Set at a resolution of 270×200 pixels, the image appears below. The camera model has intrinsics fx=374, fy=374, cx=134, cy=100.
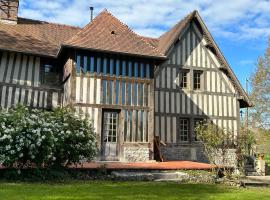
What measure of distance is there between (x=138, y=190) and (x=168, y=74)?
9.99m

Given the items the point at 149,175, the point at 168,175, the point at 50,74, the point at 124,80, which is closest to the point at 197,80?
the point at 124,80

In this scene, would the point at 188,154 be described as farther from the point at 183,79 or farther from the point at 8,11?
the point at 8,11

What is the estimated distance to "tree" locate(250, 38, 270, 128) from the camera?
92.2 ft

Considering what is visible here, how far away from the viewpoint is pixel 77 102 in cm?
1460

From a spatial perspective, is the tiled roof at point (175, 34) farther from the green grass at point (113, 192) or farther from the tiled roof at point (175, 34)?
the green grass at point (113, 192)

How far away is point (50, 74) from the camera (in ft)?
55.7

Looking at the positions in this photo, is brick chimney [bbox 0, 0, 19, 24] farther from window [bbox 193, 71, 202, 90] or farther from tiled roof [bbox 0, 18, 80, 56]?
window [bbox 193, 71, 202, 90]

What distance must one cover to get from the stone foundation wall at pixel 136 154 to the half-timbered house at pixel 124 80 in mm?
40

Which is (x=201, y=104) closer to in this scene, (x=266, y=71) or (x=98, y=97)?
(x=98, y=97)

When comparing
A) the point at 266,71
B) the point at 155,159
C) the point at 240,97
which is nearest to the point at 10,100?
the point at 155,159

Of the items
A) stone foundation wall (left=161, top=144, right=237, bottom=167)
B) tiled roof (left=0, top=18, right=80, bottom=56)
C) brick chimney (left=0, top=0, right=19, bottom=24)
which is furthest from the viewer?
brick chimney (left=0, top=0, right=19, bottom=24)

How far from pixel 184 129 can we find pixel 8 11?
10752 mm

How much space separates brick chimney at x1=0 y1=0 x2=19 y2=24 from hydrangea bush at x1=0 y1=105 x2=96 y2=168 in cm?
914

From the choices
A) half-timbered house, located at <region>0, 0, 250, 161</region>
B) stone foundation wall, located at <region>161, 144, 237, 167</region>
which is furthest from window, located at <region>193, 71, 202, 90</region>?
stone foundation wall, located at <region>161, 144, 237, 167</region>
